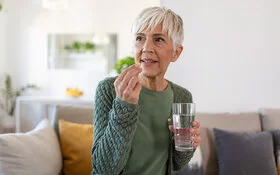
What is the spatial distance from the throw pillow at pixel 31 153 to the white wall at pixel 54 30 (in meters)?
4.72

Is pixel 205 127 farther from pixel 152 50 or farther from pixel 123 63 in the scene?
pixel 152 50

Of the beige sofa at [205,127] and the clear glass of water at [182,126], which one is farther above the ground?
the clear glass of water at [182,126]

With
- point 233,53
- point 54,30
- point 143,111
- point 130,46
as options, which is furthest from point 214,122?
point 54,30

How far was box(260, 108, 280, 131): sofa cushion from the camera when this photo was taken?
8.20 ft

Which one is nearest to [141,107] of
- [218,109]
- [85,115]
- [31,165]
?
[31,165]

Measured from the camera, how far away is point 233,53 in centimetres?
282

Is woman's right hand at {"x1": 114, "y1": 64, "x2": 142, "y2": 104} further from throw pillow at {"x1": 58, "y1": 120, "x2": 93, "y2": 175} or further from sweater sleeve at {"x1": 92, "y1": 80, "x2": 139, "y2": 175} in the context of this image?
throw pillow at {"x1": 58, "y1": 120, "x2": 93, "y2": 175}

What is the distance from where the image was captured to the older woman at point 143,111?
103cm

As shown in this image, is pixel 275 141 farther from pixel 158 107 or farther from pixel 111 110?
pixel 111 110

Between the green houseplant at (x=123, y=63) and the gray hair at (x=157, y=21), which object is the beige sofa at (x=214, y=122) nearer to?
the green houseplant at (x=123, y=63)

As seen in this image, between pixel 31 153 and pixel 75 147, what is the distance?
349 mm

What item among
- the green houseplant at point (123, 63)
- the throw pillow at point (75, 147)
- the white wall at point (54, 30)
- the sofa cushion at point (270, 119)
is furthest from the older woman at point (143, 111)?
the white wall at point (54, 30)

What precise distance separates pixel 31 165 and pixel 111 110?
899mm

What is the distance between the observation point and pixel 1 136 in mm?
1718
